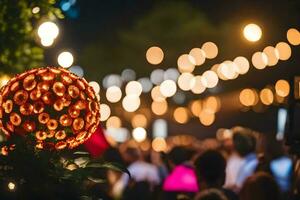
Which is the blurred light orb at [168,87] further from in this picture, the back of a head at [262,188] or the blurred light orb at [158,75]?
the back of a head at [262,188]

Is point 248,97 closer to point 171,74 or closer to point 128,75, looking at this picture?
point 171,74

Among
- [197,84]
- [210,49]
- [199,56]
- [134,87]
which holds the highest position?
[210,49]

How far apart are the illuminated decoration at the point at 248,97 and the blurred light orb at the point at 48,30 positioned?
140 feet

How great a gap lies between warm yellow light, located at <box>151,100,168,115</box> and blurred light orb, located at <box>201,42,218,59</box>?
55.6 ft

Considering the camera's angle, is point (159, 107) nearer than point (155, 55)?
No

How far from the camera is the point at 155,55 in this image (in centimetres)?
6788

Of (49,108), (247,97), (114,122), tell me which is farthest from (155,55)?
(49,108)

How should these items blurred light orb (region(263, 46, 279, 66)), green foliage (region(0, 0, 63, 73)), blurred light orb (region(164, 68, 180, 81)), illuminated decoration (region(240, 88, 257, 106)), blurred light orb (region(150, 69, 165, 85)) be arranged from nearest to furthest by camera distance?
green foliage (region(0, 0, 63, 73)), blurred light orb (region(263, 46, 279, 66)), illuminated decoration (region(240, 88, 257, 106)), blurred light orb (region(164, 68, 180, 81)), blurred light orb (region(150, 69, 165, 85))

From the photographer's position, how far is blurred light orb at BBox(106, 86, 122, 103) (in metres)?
80.0

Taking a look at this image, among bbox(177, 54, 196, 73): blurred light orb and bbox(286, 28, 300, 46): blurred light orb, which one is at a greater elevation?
bbox(177, 54, 196, 73): blurred light orb

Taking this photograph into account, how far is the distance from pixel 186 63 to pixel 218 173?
5694 centimetres

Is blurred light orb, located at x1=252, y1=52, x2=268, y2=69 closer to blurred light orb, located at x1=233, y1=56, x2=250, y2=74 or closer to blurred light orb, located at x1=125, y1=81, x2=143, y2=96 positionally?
blurred light orb, located at x1=233, y1=56, x2=250, y2=74

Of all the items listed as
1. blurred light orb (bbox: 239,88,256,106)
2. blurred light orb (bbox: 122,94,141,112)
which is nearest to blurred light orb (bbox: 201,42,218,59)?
blurred light orb (bbox: 239,88,256,106)

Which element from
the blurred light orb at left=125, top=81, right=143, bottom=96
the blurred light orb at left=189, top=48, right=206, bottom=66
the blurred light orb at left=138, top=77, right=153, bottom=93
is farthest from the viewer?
the blurred light orb at left=138, top=77, right=153, bottom=93
